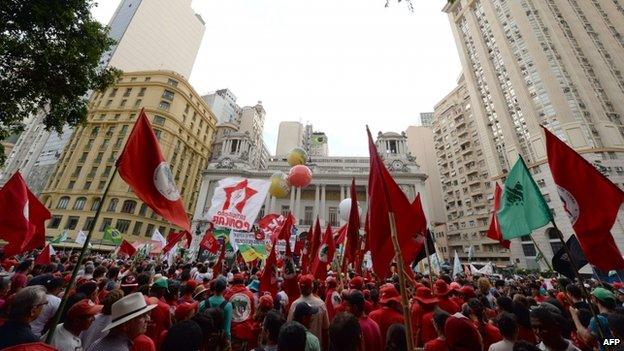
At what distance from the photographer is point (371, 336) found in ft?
10.4

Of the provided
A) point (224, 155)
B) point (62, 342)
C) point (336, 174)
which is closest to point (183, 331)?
point (62, 342)

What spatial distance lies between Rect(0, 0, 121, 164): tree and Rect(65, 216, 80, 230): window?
33764 millimetres

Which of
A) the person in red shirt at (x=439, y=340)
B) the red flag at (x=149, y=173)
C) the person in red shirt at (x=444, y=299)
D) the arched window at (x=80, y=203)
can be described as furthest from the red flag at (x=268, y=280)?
the arched window at (x=80, y=203)

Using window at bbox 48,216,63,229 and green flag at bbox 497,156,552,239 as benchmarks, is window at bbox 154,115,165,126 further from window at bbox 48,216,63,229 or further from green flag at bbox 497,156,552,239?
green flag at bbox 497,156,552,239

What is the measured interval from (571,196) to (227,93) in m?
78.8

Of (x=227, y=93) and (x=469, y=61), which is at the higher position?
(x=227, y=93)

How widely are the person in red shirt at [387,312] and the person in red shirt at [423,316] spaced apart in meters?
0.27

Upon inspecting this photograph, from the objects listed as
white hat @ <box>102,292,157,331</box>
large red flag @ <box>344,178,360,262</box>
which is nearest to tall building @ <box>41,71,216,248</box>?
large red flag @ <box>344,178,360,262</box>

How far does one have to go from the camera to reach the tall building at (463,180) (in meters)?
44.8

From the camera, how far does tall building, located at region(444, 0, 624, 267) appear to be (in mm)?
31891

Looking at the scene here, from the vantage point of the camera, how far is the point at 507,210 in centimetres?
538

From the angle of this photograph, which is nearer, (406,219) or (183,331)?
(183,331)

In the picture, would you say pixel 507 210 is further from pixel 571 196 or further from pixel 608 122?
pixel 608 122

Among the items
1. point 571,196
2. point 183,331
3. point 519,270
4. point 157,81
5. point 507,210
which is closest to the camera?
point 183,331
